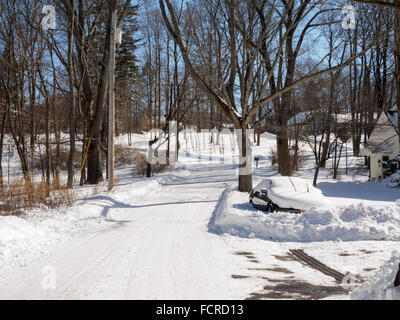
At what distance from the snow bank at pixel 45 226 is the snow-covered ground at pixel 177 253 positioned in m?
0.03

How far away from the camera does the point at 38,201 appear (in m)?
10.8

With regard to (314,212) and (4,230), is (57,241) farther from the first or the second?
(314,212)

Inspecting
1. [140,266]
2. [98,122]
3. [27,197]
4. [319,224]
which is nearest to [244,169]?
[319,224]

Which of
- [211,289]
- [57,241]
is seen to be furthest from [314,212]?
[57,241]

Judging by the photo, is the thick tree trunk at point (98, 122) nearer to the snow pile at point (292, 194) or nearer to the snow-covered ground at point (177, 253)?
the snow-covered ground at point (177, 253)

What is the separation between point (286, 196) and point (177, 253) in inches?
194

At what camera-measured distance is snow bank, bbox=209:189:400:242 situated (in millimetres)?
8359

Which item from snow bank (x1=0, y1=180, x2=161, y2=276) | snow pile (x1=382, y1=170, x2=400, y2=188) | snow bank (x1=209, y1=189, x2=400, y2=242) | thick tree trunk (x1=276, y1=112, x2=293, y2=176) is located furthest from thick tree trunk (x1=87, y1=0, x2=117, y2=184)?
snow pile (x1=382, y1=170, x2=400, y2=188)

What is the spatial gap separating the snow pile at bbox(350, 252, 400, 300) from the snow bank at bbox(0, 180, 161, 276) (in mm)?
5487

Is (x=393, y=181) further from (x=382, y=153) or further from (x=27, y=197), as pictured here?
(x=27, y=197)

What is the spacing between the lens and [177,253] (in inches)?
273

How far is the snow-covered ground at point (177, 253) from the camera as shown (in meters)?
4.99

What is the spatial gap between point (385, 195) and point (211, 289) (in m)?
16.8

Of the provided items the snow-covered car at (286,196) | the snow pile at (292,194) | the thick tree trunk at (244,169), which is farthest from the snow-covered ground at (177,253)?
the thick tree trunk at (244,169)
